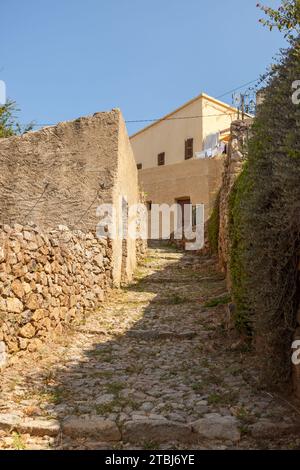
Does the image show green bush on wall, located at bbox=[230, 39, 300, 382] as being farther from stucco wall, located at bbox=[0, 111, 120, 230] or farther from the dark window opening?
the dark window opening

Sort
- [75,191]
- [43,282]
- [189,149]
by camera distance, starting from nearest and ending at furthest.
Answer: [43,282] → [75,191] → [189,149]

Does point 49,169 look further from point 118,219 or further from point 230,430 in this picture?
point 230,430

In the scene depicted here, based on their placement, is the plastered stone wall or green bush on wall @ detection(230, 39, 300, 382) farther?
the plastered stone wall

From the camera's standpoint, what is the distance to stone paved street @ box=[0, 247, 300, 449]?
3514 millimetres

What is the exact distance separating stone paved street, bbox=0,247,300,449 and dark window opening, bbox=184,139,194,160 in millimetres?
17296

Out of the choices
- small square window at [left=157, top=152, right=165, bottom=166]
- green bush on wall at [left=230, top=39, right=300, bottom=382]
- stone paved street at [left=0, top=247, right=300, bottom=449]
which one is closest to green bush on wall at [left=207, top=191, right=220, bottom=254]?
stone paved street at [left=0, top=247, right=300, bottom=449]

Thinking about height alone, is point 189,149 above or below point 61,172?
above

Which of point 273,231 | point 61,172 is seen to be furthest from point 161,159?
point 273,231

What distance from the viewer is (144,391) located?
14.5 ft

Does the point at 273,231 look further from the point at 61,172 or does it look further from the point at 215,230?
the point at 215,230

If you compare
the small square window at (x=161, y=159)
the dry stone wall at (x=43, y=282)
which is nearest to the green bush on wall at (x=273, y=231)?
the dry stone wall at (x=43, y=282)

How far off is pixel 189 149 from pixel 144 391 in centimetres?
2092
